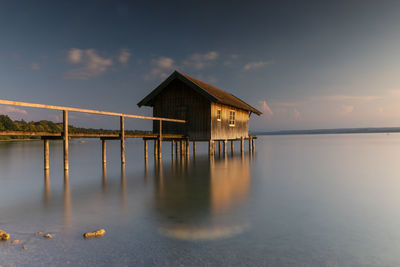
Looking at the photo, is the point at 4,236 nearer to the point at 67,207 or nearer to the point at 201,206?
the point at 67,207

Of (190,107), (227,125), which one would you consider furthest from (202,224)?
(227,125)

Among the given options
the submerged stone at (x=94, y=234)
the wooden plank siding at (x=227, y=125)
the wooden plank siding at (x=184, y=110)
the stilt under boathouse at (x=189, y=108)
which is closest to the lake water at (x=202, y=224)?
the submerged stone at (x=94, y=234)

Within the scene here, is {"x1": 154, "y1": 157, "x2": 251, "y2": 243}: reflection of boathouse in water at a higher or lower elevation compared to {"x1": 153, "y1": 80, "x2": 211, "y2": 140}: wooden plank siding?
lower

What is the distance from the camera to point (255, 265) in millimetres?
4277

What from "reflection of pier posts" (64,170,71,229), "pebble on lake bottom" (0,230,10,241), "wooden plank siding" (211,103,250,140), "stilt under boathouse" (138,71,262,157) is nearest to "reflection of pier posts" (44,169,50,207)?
"reflection of pier posts" (64,170,71,229)

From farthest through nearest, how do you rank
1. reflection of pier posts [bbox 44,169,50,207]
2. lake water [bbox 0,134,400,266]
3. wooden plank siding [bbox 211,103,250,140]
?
1. wooden plank siding [bbox 211,103,250,140]
2. reflection of pier posts [bbox 44,169,50,207]
3. lake water [bbox 0,134,400,266]

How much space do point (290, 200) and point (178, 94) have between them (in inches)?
652

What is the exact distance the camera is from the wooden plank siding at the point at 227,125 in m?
23.4

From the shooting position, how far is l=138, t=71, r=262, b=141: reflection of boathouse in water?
2281cm

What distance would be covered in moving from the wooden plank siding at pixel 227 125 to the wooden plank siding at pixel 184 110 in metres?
0.68

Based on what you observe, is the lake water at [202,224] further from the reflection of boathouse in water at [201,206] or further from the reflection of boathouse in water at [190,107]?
the reflection of boathouse in water at [190,107]

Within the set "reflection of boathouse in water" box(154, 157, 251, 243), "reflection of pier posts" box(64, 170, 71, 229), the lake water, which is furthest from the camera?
"reflection of pier posts" box(64, 170, 71, 229)

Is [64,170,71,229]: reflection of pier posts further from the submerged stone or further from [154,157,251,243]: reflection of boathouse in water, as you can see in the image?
[154,157,251,243]: reflection of boathouse in water

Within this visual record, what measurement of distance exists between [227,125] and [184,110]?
15.4 feet
